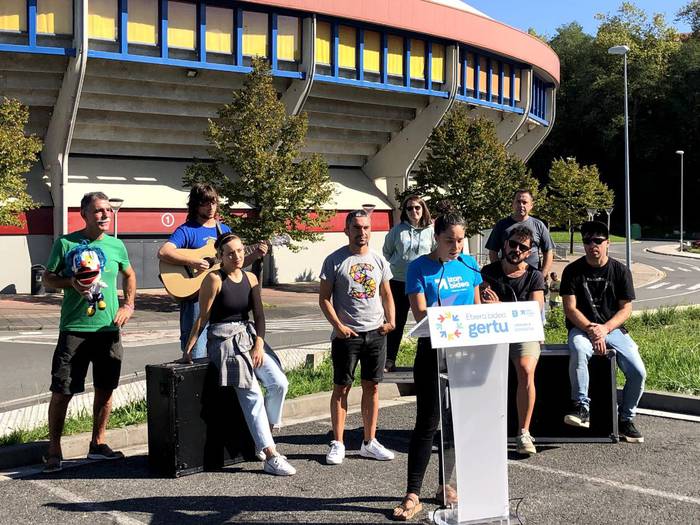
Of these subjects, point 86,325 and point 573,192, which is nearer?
point 86,325

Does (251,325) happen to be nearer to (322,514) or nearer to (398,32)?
(322,514)

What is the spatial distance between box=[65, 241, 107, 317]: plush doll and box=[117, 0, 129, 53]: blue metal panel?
1851 centimetres

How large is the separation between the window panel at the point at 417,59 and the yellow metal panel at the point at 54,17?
12.1 metres

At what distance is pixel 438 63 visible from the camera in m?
30.5

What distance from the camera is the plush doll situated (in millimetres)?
5879

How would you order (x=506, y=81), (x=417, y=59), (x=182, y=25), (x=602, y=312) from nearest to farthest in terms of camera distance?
(x=602, y=312), (x=182, y=25), (x=417, y=59), (x=506, y=81)

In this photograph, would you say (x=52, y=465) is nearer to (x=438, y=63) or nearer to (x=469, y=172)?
(x=469, y=172)

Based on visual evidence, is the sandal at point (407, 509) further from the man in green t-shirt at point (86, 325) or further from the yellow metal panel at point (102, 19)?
the yellow metal panel at point (102, 19)

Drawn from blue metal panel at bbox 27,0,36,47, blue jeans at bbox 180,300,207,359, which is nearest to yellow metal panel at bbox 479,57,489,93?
blue metal panel at bbox 27,0,36,47

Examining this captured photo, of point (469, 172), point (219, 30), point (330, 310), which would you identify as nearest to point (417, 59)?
point (469, 172)

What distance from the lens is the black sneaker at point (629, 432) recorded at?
6699mm

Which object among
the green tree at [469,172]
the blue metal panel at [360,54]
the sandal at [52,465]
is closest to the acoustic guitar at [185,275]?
the sandal at [52,465]

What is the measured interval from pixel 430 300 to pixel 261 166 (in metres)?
17.8

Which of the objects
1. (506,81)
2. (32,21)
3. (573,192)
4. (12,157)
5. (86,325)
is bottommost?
(86,325)
